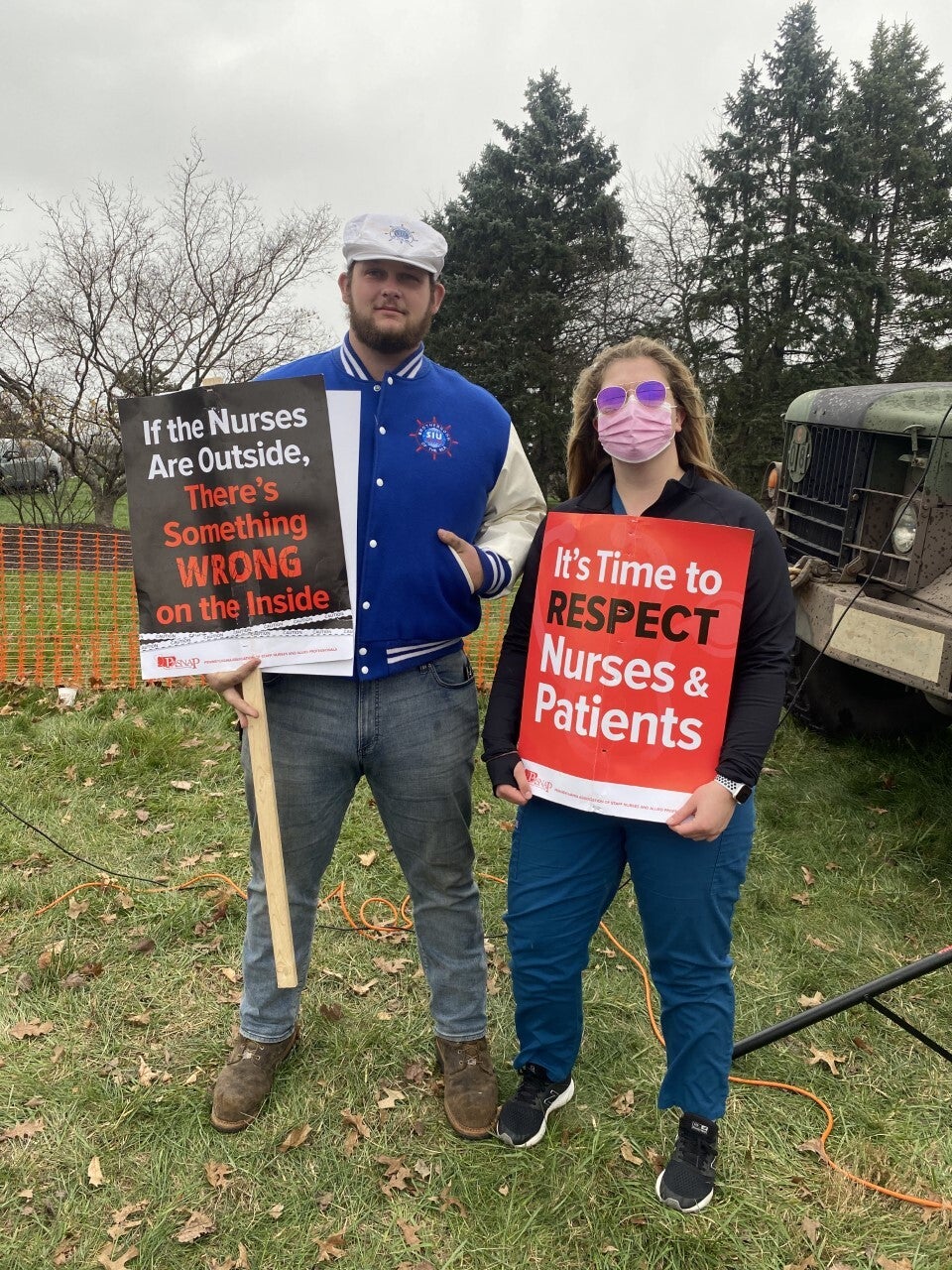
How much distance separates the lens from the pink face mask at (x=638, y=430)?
2.20 metres

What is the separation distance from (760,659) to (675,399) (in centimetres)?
72

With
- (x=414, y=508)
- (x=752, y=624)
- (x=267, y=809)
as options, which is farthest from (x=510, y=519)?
(x=267, y=809)

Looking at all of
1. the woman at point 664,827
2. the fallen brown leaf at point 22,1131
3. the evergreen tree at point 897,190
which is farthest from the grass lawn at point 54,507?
the evergreen tree at point 897,190

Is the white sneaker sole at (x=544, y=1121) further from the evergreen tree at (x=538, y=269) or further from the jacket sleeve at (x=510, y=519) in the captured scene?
the evergreen tree at (x=538, y=269)

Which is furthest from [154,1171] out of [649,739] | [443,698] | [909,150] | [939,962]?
[909,150]

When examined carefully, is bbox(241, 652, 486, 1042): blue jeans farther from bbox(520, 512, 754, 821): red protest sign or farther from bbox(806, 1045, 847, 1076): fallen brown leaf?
bbox(806, 1045, 847, 1076): fallen brown leaf

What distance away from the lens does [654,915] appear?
223cm

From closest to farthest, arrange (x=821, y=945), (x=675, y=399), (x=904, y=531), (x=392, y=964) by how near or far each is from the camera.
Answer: (x=675, y=399) < (x=392, y=964) < (x=821, y=945) < (x=904, y=531)

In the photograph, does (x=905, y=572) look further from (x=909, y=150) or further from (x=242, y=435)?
(x=909, y=150)

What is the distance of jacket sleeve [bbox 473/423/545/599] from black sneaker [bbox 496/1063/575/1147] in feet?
4.74

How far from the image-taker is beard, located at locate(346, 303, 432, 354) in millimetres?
2273

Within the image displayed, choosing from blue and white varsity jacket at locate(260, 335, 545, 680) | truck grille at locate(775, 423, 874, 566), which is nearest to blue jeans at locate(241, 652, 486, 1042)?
blue and white varsity jacket at locate(260, 335, 545, 680)

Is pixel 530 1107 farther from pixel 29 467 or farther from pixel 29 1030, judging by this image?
pixel 29 467

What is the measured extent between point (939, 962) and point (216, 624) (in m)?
2.19
